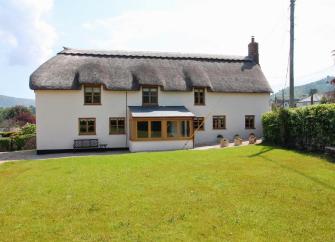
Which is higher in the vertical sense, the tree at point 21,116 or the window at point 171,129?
the tree at point 21,116

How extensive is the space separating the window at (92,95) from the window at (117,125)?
1.92 meters

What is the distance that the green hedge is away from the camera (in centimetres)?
1964

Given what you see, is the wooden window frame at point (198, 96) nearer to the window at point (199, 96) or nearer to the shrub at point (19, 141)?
the window at point (199, 96)

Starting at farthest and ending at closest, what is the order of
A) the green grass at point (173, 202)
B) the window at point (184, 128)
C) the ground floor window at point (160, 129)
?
1. the window at point (184, 128)
2. the ground floor window at point (160, 129)
3. the green grass at point (173, 202)

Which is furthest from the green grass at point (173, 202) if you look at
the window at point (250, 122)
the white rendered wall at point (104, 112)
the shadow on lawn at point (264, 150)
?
the window at point (250, 122)

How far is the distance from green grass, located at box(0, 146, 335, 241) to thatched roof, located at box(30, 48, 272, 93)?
11331 millimetres

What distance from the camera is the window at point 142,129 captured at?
89.0 ft

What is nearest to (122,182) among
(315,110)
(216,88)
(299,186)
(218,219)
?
(218,219)

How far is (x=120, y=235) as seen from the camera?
849 cm

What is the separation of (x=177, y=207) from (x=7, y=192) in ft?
21.6

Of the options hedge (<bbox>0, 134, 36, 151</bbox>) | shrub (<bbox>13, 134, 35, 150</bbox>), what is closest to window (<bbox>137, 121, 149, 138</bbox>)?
hedge (<bbox>0, 134, 36, 151</bbox>)

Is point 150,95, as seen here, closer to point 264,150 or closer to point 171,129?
point 171,129

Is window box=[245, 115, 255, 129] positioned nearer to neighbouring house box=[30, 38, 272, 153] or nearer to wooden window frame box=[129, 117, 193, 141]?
neighbouring house box=[30, 38, 272, 153]

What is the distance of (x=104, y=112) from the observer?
2850 centimetres
